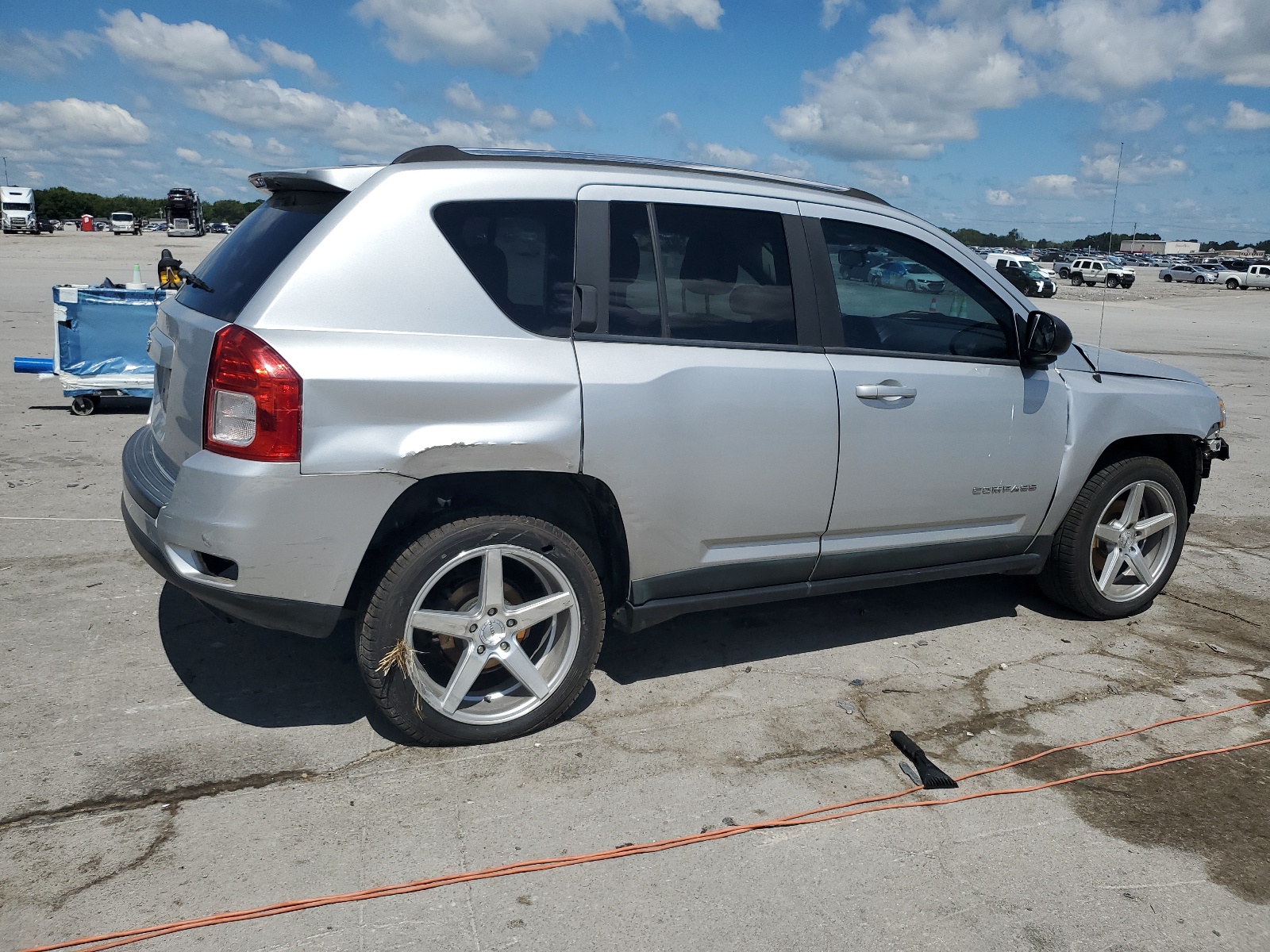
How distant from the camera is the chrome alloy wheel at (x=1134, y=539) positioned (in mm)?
4840

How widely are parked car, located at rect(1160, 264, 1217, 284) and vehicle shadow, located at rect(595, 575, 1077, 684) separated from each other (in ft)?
243

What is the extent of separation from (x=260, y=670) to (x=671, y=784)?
5.86 feet

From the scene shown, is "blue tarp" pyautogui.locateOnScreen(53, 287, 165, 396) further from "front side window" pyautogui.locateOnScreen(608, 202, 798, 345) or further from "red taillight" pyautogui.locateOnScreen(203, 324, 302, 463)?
"front side window" pyautogui.locateOnScreen(608, 202, 798, 345)

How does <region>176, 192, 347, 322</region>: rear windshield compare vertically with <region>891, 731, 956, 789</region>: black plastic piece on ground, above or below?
above

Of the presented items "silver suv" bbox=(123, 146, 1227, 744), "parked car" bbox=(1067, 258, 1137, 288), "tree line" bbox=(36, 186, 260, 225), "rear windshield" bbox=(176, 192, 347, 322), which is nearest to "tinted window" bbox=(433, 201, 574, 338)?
"silver suv" bbox=(123, 146, 1227, 744)

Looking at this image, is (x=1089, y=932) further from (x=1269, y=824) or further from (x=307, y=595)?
(x=307, y=595)

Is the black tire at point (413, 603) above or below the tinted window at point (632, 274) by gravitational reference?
below

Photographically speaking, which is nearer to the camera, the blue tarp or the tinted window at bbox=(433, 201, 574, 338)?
the tinted window at bbox=(433, 201, 574, 338)

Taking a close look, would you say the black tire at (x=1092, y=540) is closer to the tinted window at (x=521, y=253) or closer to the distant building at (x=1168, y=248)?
the tinted window at (x=521, y=253)

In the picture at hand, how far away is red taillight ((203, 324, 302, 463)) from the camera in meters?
2.94

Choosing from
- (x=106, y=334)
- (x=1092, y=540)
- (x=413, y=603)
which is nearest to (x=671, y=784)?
(x=413, y=603)

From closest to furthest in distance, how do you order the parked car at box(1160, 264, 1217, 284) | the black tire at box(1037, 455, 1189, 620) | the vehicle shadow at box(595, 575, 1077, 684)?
the vehicle shadow at box(595, 575, 1077, 684) < the black tire at box(1037, 455, 1189, 620) < the parked car at box(1160, 264, 1217, 284)

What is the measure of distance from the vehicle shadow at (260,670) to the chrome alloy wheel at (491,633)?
1.59ft

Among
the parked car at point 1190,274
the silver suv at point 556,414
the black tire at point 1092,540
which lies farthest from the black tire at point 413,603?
the parked car at point 1190,274
